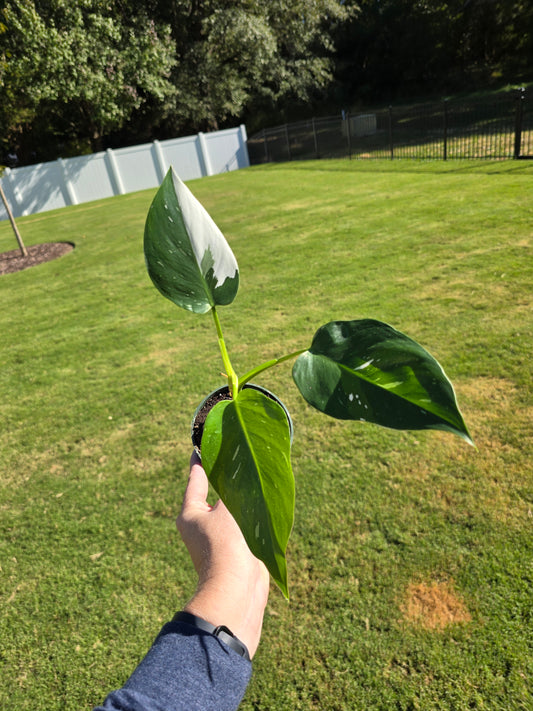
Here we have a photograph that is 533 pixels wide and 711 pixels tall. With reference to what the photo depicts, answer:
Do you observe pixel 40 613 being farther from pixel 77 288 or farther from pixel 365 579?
pixel 77 288

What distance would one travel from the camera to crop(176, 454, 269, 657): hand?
1.00 m

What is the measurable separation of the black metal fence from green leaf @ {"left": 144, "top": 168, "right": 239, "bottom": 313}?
12799mm

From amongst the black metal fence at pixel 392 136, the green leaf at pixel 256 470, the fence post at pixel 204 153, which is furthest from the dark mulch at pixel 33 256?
the fence post at pixel 204 153

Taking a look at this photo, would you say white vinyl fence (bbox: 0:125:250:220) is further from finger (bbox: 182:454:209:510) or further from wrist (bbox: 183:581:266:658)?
wrist (bbox: 183:581:266:658)

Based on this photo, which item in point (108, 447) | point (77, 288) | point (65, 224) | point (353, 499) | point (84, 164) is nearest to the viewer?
point (353, 499)

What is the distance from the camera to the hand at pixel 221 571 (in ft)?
3.29

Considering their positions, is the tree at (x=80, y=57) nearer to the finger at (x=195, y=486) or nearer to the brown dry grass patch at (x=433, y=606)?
the finger at (x=195, y=486)

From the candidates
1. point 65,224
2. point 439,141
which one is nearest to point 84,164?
point 65,224

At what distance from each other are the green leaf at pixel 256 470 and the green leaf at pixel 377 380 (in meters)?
0.06

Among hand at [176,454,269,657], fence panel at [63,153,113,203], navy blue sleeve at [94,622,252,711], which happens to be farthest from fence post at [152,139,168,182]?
navy blue sleeve at [94,622,252,711]

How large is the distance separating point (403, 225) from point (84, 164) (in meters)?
15.8

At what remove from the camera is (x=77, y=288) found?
6160mm

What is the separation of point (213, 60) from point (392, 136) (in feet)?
31.9

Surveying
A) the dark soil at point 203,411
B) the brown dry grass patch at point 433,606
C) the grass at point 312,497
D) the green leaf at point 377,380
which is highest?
the green leaf at point 377,380
